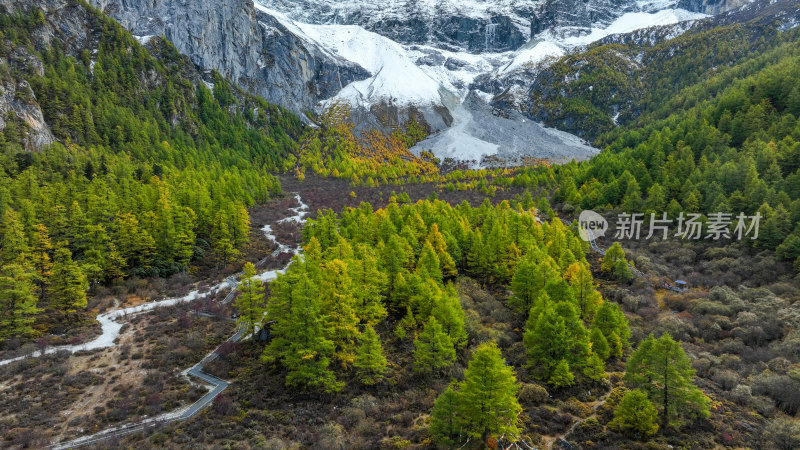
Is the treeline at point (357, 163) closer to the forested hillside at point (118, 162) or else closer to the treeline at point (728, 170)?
the forested hillside at point (118, 162)

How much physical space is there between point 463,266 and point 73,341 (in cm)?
3996

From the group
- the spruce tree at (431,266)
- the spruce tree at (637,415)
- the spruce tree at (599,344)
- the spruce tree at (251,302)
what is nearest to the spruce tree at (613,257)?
the spruce tree at (599,344)

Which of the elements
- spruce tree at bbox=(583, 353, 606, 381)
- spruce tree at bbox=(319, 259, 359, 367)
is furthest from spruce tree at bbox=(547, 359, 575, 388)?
spruce tree at bbox=(319, 259, 359, 367)

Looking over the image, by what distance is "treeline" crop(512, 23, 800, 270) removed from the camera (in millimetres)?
53406

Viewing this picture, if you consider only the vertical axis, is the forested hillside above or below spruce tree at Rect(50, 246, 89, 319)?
above

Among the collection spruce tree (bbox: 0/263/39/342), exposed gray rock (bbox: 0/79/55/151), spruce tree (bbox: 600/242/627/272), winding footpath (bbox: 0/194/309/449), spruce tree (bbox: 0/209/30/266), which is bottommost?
spruce tree (bbox: 600/242/627/272)

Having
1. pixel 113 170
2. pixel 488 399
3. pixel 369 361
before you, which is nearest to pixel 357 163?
pixel 113 170

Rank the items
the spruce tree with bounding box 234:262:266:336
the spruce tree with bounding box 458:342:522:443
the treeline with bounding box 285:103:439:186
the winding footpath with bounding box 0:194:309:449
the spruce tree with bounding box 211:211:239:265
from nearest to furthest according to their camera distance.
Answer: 1. the spruce tree with bounding box 458:342:522:443
2. the winding footpath with bounding box 0:194:309:449
3. the spruce tree with bounding box 234:262:266:336
4. the spruce tree with bounding box 211:211:239:265
5. the treeline with bounding box 285:103:439:186

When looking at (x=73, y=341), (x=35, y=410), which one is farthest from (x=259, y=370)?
(x=73, y=341)

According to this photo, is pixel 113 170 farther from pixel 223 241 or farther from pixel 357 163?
pixel 357 163

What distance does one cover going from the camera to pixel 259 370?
2897cm

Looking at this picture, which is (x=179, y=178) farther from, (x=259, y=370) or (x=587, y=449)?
(x=587, y=449)

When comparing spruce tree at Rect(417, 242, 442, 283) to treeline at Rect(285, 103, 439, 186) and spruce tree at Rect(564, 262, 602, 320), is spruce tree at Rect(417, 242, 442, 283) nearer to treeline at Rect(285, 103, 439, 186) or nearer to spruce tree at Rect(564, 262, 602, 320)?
spruce tree at Rect(564, 262, 602, 320)

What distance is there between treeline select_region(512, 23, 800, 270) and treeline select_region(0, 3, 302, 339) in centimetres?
6931
